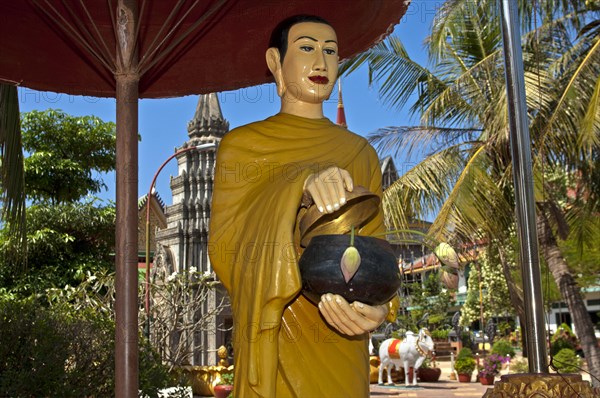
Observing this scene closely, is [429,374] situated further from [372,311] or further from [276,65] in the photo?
[372,311]

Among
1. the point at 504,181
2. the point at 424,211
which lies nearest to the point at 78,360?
the point at 424,211

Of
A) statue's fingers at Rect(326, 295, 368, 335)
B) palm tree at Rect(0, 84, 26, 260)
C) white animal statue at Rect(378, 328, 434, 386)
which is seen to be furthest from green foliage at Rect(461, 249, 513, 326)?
statue's fingers at Rect(326, 295, 368, 335)

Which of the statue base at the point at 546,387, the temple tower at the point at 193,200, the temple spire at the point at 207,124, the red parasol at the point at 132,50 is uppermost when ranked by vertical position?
the temple spire at the point at 207,124

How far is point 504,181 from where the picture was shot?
12031mm

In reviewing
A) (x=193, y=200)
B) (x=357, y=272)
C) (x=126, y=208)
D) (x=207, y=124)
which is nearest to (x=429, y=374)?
(x=193, y=200)

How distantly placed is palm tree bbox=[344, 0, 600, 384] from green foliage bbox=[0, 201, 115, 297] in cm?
738

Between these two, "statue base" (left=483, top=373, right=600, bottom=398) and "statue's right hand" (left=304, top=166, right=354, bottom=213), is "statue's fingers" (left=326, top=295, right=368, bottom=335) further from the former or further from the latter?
"statue base" (left=483, top=373, right=600, bottom=398)

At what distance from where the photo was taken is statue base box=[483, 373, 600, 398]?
439cm

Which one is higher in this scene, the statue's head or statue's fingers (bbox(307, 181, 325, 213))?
the statue's head

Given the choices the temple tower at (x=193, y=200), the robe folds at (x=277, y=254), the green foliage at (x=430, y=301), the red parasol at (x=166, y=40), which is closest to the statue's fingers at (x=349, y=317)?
the robe folds at (x=277, y=254)

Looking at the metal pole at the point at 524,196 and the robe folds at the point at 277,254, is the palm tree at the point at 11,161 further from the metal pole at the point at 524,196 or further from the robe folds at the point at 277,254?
the metal pole at the point at 524,196

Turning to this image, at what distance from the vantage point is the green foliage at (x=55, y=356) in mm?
7004

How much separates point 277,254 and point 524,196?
8.28 ft

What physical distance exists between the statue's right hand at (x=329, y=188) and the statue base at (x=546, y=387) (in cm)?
233
